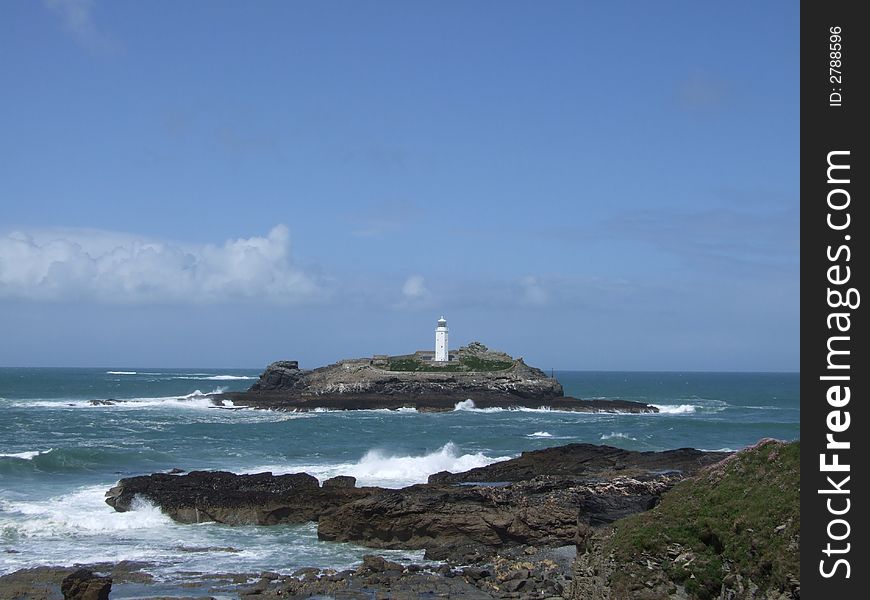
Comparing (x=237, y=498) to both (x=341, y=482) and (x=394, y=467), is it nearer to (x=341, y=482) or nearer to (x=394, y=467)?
(x=341, y=482)

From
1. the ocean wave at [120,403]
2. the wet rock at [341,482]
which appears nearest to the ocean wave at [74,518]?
the wet rock at [341,482]

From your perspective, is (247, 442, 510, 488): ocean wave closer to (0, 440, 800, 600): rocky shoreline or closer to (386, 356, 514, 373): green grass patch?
(0, 440, 800, 600): rocky shoreline

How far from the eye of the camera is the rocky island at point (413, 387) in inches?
3130

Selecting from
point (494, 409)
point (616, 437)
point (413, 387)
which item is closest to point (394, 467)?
point (616, 437)

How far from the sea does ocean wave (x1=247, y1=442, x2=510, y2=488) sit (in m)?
0.08

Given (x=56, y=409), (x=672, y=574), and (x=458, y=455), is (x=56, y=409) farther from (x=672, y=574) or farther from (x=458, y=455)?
(x=672, y=574)

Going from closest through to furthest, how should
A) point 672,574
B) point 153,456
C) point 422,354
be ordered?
point 672,574 → point 153,456 → point 422,354

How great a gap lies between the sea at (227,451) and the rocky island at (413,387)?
335cm

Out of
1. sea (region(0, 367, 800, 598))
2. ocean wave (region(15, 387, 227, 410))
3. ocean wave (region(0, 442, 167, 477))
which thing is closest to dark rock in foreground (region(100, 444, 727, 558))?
sea (region(0, 367, 800, 598))

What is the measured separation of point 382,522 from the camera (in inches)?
870

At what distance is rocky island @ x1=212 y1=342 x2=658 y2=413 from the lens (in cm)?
7950
